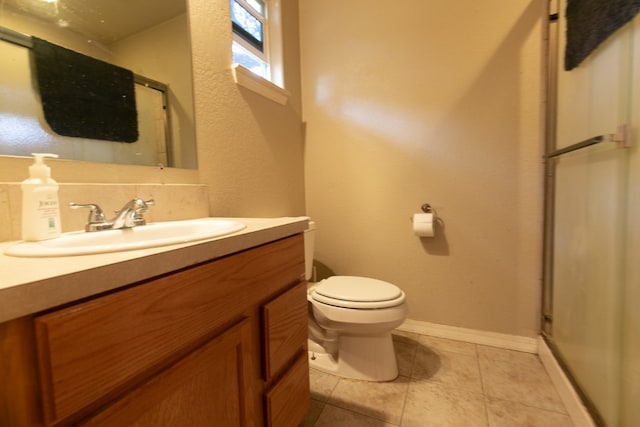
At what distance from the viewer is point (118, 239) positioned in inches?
29.8

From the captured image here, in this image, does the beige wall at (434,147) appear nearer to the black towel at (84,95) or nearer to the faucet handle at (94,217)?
the black towel at (84,95)

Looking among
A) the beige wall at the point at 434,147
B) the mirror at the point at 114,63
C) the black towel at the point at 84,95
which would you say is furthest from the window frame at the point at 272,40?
the black towel at the point at 84,95

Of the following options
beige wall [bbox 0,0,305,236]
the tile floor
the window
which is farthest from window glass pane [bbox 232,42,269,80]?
the tile floor

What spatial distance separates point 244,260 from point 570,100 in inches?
58.2

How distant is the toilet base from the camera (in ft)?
4.37

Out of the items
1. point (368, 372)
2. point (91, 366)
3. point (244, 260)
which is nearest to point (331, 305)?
point (368, 372)

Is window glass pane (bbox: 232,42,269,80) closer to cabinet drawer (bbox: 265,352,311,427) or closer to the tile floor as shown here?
cabinet drawer (bbox: 265,352,311,427)

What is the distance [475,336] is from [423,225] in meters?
0.71

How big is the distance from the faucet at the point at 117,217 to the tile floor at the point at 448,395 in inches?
38.2

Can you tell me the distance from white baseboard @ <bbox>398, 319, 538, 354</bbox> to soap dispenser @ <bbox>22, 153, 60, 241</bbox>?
1758mm

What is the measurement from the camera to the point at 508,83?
149 centimetres

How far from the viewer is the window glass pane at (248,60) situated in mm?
1530

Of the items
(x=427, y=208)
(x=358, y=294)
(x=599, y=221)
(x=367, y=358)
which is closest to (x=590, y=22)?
(x=599, y=221)

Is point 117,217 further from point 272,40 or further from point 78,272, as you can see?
point 272,40
